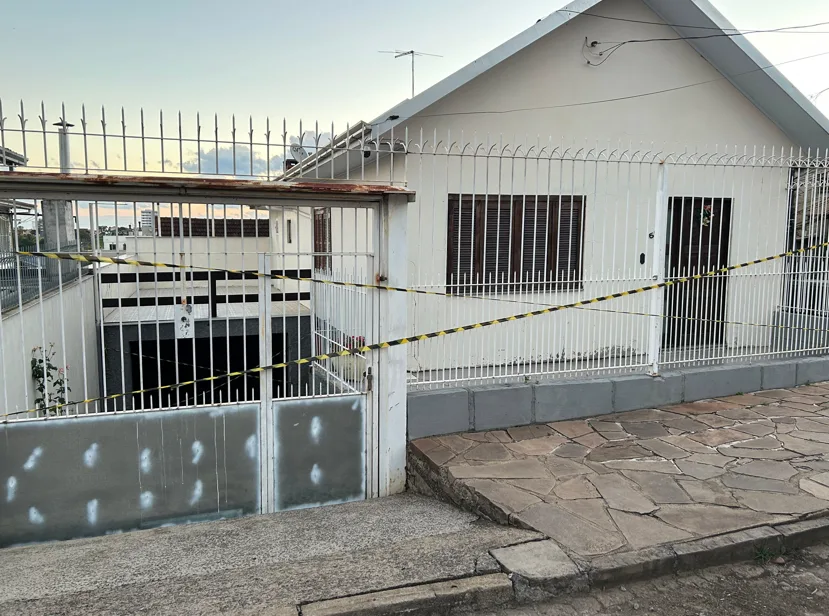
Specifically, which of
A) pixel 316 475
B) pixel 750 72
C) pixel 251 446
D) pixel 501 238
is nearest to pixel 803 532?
pixel 316 475

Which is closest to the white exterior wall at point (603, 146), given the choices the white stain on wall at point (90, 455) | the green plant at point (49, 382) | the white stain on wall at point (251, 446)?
the white stain on wall at point (251, 446)

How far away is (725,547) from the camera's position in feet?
12.3

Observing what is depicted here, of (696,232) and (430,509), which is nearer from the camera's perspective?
(430,509)

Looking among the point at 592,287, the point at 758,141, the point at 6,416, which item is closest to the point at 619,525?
the point at 592,287

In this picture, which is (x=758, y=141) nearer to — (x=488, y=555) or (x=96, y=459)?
(x=488, y=555)

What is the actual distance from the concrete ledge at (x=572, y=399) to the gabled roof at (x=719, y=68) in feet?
10.7

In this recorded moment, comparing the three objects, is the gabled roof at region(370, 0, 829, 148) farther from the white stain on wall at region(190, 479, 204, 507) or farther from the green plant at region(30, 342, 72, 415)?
the white stain on wall at region(190, 479, 204, 507)

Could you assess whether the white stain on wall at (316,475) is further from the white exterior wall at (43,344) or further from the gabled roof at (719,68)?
the gabled roof at (719,68)

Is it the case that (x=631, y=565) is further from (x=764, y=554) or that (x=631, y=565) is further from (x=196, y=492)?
(x=196, y=492)

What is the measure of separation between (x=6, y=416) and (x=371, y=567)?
2736mm

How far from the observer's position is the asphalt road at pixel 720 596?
3.31 m

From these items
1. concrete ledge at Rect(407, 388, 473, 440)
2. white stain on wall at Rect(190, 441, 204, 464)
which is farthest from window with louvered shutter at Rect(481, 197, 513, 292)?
white stain on wall at Rect(190, 441, 204, 464)

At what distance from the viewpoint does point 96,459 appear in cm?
444

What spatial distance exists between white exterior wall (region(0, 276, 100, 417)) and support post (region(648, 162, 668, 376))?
5200mm
